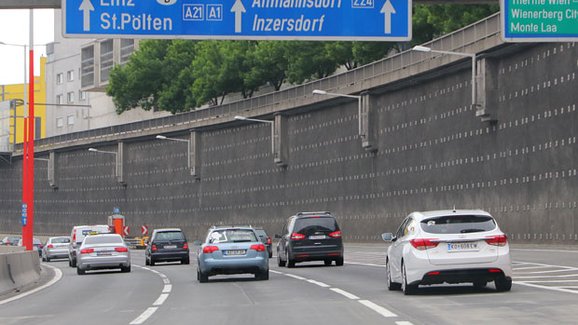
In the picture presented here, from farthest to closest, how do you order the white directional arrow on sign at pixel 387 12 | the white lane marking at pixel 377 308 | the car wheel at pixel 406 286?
the white directional arrow on sign at pixel 387 12 < the car wheel at pixel 406 286 < the white lane marking at pixel 377 308

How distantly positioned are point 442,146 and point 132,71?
58597mm

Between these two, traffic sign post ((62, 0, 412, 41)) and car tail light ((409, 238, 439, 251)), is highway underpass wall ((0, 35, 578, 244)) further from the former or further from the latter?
traffic sign post ((62, 0, 412, 41))

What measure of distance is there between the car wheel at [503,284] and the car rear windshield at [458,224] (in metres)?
1.07

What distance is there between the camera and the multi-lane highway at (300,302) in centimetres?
1689

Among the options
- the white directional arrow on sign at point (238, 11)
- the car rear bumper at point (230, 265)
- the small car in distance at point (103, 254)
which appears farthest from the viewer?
the small car in distance at point (103, 254)

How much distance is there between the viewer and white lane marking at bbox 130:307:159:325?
17.2m

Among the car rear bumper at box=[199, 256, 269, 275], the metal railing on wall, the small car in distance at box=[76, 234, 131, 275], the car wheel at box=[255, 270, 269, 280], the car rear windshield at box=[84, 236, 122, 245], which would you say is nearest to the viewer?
the car rear bumper at box=[199, 256, 269, 275]

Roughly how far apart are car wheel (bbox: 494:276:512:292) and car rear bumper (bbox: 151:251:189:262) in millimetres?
27930

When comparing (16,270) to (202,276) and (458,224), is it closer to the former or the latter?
(202,276)

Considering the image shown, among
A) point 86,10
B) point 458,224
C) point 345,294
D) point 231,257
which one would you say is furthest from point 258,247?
point 86,10

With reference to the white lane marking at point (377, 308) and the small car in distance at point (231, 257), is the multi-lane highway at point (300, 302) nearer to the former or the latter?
the white lane marking at point (377, 308)

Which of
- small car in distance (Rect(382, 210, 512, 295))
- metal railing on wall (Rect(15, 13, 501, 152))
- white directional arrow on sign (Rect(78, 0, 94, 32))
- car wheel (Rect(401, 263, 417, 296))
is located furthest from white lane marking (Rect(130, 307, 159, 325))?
metal railing on wall (Rect(15, 13, 501, 152))

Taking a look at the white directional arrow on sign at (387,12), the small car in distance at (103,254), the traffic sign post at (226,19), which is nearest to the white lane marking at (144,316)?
the traffic sign post at (226,19)

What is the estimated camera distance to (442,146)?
60.1 metres
